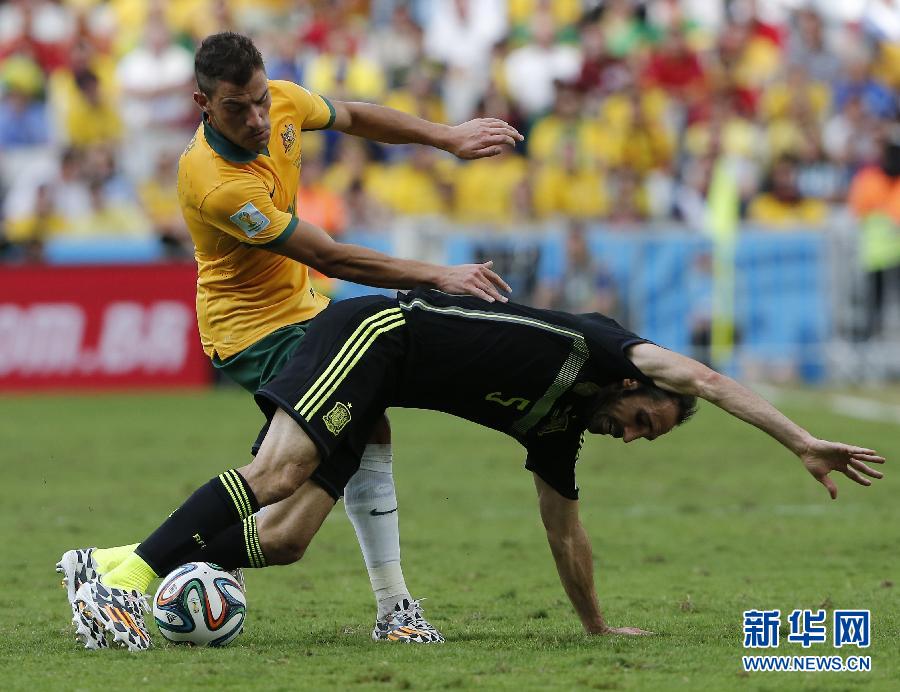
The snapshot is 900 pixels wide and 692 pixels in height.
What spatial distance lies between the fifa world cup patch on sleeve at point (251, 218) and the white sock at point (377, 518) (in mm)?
983

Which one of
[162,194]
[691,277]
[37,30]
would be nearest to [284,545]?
[691,277]

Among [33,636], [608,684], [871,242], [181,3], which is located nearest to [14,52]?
[181,3]

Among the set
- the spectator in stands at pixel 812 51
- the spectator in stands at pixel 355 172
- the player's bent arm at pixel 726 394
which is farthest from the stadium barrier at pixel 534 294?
the player's bent arm at pixel 726 394

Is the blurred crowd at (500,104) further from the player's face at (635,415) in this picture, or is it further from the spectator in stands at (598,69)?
the player's face at (635,415)

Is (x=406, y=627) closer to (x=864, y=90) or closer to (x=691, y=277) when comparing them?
(x=691, y=277)

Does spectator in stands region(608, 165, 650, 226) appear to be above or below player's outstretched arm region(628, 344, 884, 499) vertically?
above

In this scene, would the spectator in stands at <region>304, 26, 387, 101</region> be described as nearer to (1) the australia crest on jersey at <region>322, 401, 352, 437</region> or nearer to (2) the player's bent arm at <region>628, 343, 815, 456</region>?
(1) the australia crest on jersey at <region>322, 401, 352, 437</region>

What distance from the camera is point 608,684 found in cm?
515

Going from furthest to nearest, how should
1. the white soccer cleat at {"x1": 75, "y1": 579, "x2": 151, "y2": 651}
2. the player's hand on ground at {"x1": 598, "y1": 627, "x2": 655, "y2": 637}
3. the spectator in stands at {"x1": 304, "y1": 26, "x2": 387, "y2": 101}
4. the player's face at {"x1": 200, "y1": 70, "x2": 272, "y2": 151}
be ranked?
the spectator in stands at {"x1": 304, "y1": 26, "x2": 387, "y2": 101}
the player's hand on ground at {"x1": 598, "y1": 627, "x2": 655, "y2": 637}
the player's face at {"x1": 200, "y1": 70, "x2": 272, "y2": 151}
the white soccer cleat at {"x1": 75, "y1": 579, "x2": 151, "y2": 651}

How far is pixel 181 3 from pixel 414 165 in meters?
4.58

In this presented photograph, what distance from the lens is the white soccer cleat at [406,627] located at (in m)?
6.19

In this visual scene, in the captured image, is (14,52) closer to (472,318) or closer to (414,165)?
(414,165)

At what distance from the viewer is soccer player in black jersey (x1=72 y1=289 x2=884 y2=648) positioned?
588 centimetres

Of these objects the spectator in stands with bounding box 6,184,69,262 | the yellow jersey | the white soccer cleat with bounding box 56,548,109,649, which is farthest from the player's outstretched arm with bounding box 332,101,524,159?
the spectator in stands with bounding box 6,184,69,262
